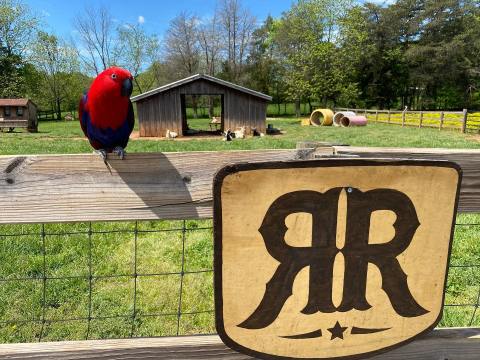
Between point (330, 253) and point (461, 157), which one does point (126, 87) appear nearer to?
point (330, 253)

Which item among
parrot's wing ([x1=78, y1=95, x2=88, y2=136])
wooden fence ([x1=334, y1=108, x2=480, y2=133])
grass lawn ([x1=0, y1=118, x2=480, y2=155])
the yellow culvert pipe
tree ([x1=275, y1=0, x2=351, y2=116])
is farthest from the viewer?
tree ([x1=275, y1=0, x2=351, y2=116])

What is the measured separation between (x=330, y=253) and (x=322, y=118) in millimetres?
26401

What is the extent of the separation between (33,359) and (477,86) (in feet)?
144

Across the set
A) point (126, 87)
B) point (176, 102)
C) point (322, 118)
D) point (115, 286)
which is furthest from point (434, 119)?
point (126, 87)

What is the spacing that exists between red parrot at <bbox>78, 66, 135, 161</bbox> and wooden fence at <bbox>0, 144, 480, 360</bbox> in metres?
0.82

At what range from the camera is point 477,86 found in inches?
1452

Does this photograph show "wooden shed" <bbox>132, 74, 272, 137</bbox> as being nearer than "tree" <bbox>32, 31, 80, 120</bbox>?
Yes

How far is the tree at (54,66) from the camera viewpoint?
39.3 m

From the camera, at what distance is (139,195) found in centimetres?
112

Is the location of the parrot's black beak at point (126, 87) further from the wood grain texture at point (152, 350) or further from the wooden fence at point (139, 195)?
the wood grain texture at point (152, 350)

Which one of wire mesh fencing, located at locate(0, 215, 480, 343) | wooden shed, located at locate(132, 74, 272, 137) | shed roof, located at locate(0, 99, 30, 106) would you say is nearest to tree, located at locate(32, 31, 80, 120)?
shed roof, located at locate(0, 99, 30, 106)

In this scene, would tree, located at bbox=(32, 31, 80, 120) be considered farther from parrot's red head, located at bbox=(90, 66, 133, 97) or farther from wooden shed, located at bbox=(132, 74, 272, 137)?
parrot's red head, located at bbox=(90, 66, 133, 97)

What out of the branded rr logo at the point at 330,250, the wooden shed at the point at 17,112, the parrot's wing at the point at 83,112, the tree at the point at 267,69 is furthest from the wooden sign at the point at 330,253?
the tree at the point at 267,69

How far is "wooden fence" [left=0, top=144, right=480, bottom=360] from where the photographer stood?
3.53 ft
